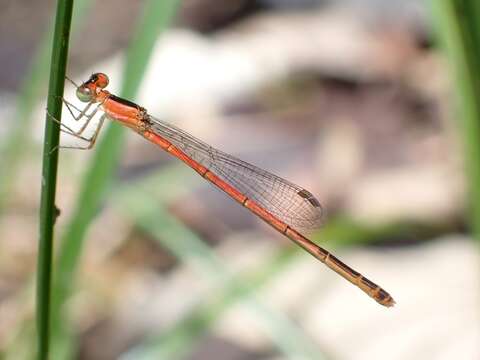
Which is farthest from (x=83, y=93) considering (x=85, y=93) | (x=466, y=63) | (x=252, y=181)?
(x=466, y=63)

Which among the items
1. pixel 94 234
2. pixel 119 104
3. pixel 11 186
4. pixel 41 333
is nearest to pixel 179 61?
pixel 94 234

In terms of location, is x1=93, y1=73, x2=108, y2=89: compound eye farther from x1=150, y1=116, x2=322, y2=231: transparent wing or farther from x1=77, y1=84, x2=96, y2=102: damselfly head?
x1=150, y1=116, x2=322, y2=231: transparent wing

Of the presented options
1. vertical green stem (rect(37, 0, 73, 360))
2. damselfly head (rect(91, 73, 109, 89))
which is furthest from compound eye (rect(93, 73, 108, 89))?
vertical green stem (rect(37, 0, 73, 360))

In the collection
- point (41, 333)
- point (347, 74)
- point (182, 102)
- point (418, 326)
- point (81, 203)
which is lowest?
point (41, 333)

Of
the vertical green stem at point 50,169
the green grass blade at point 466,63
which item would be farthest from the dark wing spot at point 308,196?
the vertical green stem at point 50,169

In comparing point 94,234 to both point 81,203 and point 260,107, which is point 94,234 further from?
point 81,203

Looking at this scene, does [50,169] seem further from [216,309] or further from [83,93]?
[216,309]
